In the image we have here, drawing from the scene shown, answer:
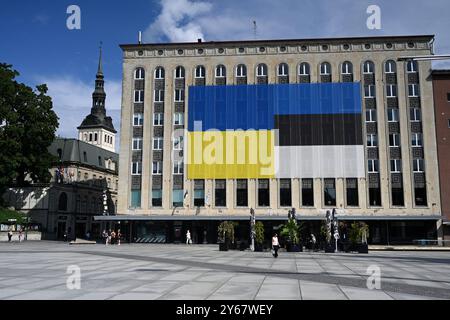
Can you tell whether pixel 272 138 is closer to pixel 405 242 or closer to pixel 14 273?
pixel 405 242

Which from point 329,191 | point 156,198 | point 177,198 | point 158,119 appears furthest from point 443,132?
point 156,198

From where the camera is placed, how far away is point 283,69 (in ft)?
190

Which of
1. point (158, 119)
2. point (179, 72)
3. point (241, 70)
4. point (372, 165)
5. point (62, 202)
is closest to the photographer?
point (372, 165)

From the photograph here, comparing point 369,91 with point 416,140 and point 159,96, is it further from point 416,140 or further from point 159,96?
point 159,96

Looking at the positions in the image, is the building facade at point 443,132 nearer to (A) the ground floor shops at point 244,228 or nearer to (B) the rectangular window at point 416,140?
(B) the rectangular window at point 416,140

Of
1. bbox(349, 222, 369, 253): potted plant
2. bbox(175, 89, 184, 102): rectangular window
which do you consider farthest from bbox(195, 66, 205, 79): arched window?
bbox(349, 222, 369, 253): potted plant

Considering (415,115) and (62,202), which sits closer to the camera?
(415,115)

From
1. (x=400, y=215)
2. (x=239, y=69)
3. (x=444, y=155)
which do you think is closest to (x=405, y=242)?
(x=400, y=215)

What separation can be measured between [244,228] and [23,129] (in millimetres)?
30205

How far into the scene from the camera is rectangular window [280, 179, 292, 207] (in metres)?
54.9

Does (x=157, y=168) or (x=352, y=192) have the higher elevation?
(x=157, y=168)

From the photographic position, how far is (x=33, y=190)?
229ft

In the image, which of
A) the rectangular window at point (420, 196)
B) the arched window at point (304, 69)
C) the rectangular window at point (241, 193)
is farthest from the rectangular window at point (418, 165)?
the rectangular window at point (241, 193)

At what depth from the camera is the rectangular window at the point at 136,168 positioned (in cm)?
5825
